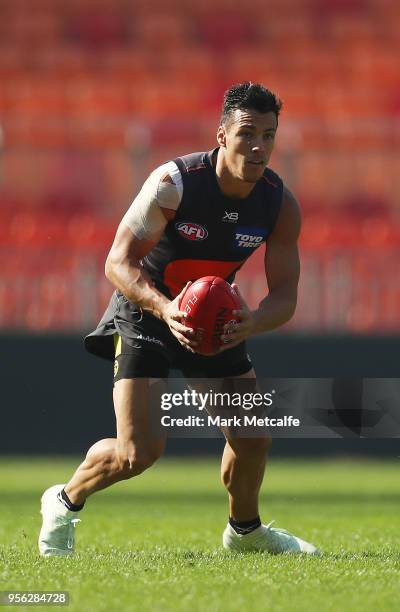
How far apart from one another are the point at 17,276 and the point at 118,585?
8.06 m

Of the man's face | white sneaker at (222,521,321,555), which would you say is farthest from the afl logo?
white sneaker at (222,521,321,555)

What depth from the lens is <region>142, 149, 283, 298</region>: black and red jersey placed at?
5.80 m

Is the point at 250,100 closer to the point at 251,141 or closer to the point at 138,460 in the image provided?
the point at 251,141

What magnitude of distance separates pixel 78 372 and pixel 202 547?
6681mm

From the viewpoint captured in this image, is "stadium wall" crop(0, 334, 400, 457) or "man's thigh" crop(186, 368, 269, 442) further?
"stadium wall" crop(0, 334, 400, 457)

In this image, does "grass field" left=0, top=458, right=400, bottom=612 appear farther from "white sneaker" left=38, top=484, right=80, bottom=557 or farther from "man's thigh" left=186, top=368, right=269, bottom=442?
"man's thigh" left=186, top=368, right=269, bottom=442

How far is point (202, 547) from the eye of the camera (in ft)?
20.9

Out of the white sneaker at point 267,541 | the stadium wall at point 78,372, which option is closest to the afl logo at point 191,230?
the white sneaker at point 267,541

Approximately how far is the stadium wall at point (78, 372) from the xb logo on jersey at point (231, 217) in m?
7.00

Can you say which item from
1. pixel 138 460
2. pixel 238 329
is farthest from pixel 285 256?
pixel 138 460

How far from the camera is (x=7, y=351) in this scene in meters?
12.9

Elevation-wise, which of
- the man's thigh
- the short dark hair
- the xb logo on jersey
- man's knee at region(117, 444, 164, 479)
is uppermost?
the short dark hair

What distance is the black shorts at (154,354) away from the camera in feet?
19.0

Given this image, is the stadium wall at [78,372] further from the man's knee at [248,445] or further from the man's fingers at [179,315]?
the man's fingers at [179,315]
